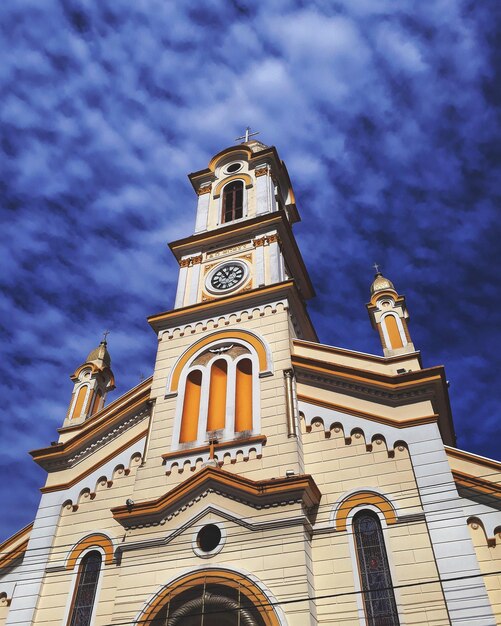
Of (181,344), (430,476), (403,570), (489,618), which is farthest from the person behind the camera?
(181,344)

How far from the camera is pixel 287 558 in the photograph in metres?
11.9

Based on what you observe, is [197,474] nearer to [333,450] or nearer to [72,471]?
[333,450]

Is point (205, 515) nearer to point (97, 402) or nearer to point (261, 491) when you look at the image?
point (261, 491)

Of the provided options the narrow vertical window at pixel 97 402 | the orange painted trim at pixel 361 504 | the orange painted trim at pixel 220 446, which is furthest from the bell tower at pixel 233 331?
the narrow vertical window at pixel 97 402

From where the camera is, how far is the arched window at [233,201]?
22484mm

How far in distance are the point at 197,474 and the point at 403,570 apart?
16.7 ft

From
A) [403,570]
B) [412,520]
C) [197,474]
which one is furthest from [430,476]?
[197,474]

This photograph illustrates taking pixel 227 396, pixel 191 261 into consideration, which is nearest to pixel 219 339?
pixel 227 396

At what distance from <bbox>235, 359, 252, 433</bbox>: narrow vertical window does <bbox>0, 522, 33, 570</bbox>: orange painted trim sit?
267 inches

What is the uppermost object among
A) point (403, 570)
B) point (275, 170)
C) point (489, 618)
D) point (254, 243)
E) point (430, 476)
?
point (275, 170)

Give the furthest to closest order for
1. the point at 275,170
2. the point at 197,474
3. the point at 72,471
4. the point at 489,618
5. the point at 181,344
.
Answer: the point at 275,170 < the point at 181,344 < the point at 72,471 < the point at 197,474 < the point at 489,618

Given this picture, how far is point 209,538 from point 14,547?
21.0 feet

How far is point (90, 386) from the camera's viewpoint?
1875cm

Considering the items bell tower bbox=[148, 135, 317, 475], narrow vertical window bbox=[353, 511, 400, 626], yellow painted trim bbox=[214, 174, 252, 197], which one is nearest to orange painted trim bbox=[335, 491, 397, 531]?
narrow vertical window bbox=[353, 511, 400, 626]
